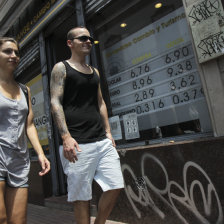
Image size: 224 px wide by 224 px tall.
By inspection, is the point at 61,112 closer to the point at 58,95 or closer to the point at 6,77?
the point at 58,95

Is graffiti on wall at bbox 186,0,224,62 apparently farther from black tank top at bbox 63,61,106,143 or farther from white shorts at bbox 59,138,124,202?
white shorts at bbox 59,138,124,202

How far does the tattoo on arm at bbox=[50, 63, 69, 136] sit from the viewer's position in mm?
2377

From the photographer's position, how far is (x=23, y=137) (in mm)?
2109

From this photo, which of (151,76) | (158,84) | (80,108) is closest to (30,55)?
(151,76)

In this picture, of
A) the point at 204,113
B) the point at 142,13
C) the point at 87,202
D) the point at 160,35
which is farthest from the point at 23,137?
the point at 142,13

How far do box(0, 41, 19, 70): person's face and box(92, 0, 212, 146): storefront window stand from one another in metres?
2.39

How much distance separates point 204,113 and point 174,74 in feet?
2.53

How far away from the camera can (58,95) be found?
2.45m

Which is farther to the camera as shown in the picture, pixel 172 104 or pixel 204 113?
pixel 172 104

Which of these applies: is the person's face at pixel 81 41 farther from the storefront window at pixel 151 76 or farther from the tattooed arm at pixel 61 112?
the storefront window at pixel 151 76

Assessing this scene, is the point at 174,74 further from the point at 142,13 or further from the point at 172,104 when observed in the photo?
the point at 142,13

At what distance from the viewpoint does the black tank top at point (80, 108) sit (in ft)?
8.01

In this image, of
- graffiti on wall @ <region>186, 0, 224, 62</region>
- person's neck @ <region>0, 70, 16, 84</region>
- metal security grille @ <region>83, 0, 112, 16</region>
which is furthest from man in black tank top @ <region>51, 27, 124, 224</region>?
metal security grille @ <region>83, 0, 112, 16</region>

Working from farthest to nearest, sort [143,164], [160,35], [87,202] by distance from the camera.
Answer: [160,35], [143,164], [87,202]
